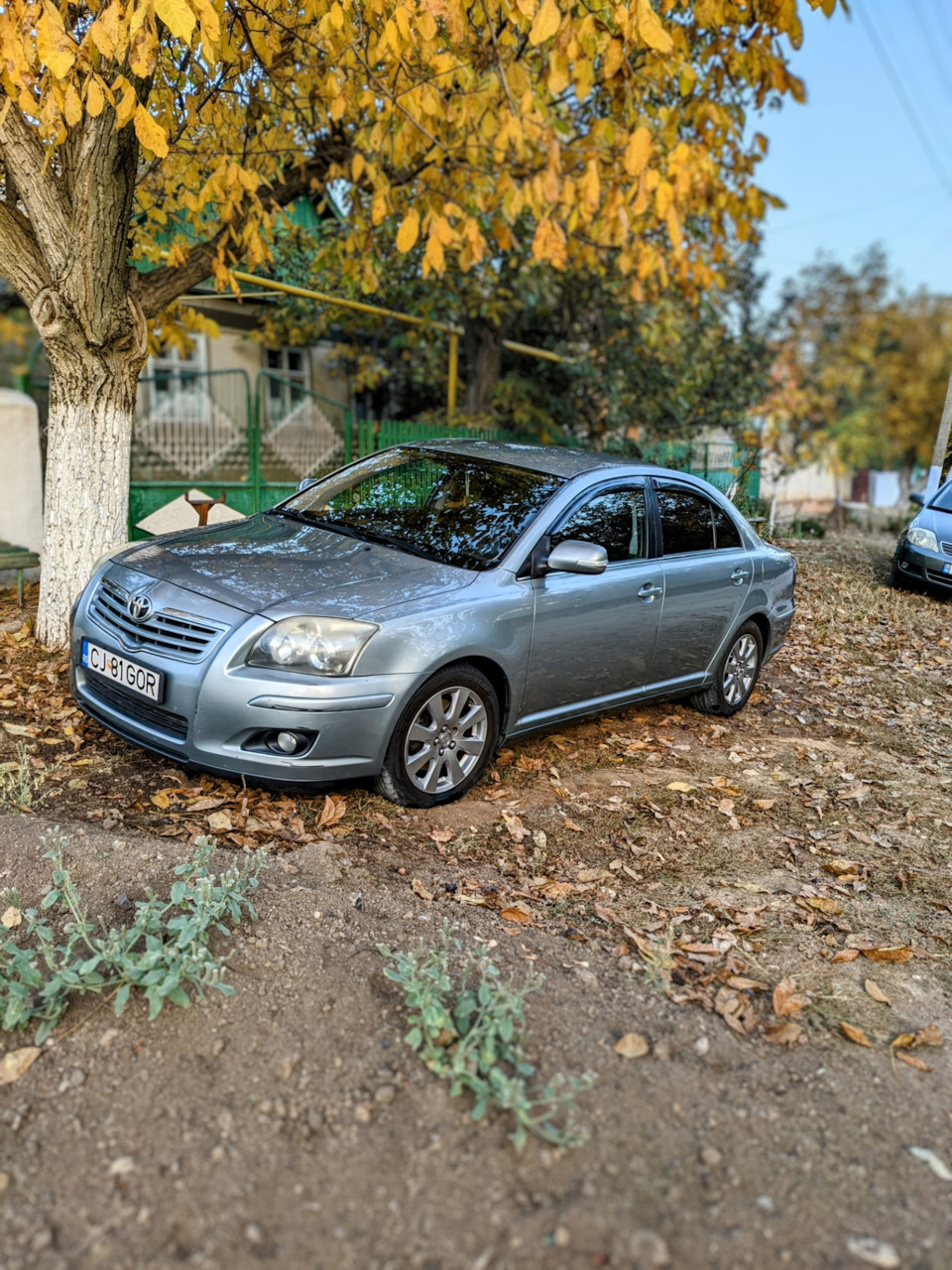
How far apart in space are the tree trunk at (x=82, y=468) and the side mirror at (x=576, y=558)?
329 centimetres

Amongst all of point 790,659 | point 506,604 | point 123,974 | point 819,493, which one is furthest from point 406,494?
point 819,493

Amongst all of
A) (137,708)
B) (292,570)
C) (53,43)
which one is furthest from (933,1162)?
(53,43)

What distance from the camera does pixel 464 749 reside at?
4.51m

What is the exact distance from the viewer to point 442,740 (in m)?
4.38

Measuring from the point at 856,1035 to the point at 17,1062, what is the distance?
2512mm

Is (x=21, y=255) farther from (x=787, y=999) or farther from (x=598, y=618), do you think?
(x=787, y=999)

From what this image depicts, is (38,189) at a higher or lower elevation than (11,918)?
higher

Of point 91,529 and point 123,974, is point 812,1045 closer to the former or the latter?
point 123,974

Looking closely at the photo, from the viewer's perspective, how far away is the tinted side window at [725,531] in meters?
6.07

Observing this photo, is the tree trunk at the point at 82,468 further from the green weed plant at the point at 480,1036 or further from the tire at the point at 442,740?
the green weed plant at the point at 480,1036

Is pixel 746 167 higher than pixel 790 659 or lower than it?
higher

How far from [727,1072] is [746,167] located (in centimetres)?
695

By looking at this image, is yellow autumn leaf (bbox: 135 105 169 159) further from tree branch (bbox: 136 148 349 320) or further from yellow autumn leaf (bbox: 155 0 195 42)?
tree branch (bbox: 136 148 349 320)

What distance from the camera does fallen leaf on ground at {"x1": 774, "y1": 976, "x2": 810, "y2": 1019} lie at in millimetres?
3193
